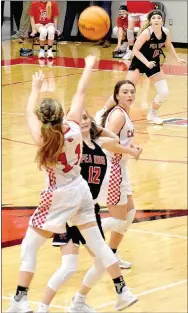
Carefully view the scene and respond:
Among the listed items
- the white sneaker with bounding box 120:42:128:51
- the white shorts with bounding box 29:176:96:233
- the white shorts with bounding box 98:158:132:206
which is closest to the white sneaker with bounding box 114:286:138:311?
the white shorts with bounding box 29:176:96:233

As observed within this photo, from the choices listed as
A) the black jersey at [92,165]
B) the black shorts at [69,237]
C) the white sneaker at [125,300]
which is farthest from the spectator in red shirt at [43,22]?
the white sneaker at [125,300]

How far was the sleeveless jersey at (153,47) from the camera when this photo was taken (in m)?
12.2

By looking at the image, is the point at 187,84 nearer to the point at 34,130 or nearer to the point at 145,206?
the point at 145,206

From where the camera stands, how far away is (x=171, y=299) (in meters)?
6.00

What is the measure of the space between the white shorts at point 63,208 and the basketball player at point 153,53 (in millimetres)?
6512

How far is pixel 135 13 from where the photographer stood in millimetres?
17922

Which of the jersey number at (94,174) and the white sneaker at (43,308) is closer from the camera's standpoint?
the white sneaker at (43,308)

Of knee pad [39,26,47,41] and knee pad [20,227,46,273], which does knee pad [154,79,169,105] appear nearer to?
knee pad [39,26,47,41]

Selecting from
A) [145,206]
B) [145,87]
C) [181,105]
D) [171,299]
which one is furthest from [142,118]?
[171,299]

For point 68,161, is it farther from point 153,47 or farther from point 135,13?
point 135,13

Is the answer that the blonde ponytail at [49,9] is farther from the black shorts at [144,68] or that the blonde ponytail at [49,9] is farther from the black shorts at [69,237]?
the black shorts at [69,237]

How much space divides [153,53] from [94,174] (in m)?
6.40

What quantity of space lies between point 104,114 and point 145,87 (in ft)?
29.2

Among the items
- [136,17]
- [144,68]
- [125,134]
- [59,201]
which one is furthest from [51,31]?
[59,201]
